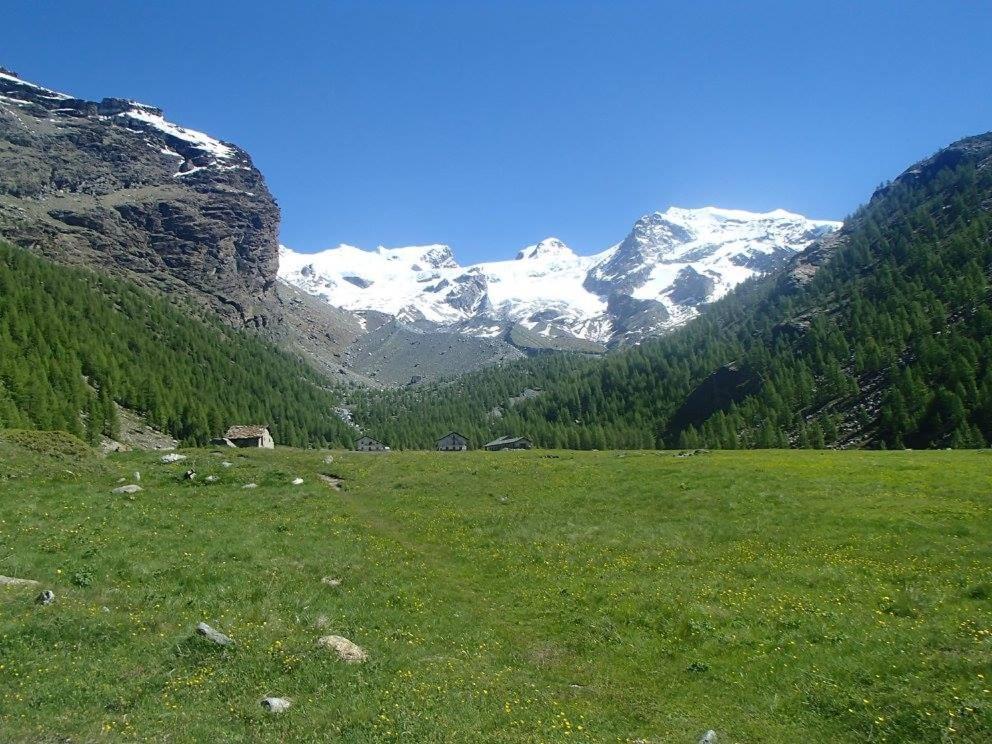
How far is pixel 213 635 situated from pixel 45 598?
570cm

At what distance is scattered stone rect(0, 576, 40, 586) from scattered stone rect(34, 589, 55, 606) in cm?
184

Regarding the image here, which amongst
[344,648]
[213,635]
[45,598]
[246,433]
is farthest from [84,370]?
[344,648]

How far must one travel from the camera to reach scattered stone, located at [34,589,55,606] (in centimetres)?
1688

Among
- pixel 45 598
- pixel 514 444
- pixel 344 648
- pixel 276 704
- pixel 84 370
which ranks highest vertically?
pixel 84 370

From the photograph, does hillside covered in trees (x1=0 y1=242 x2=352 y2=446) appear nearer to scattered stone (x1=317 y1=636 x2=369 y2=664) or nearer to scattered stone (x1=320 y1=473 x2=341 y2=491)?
scattered stone (x1=320 y1=473 x2=341 y2=491)

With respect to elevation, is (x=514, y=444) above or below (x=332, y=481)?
below

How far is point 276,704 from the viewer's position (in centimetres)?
1293

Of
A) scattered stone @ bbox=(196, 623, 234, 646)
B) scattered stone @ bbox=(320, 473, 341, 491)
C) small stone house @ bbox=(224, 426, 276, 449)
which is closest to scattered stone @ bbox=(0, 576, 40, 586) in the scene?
scattered stone @ bbox=(196, 623, 234, 646)

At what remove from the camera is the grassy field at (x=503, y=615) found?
12.9 meters

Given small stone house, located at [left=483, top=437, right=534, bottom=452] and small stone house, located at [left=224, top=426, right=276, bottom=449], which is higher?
small stone house, located at [left=224, top=426, right=276, bottom=449]

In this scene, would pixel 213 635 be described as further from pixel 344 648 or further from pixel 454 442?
pixel 454 442

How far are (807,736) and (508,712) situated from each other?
21.8ft

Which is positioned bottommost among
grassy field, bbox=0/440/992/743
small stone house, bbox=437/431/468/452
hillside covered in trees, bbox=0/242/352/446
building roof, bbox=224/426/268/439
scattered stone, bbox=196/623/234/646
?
small stone house, bbox=437/431/468/452

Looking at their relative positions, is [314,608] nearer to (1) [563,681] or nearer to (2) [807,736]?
(1) [563,681]
